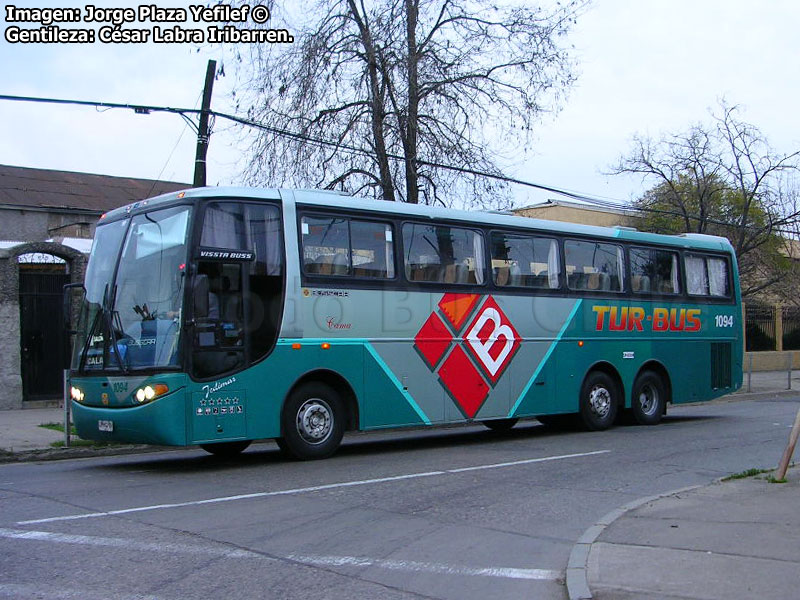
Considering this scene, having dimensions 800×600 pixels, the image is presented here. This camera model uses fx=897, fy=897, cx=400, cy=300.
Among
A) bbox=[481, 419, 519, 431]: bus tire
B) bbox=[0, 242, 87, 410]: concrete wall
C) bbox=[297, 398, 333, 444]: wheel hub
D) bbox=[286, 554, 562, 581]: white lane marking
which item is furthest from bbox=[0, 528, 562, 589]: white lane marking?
bbox=[0, 242, 87, 410]: concrete wall

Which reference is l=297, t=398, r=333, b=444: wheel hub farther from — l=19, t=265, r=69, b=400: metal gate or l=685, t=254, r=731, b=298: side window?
l=685, t=254, r=731, b=298: side window

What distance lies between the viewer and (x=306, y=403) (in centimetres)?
1212

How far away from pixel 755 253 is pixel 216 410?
30.1m

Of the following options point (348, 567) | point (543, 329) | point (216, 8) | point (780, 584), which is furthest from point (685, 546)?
point (216, 8)

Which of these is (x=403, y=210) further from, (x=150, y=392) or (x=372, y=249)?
(x=150, y=392)

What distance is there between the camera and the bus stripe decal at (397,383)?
42.3 feet

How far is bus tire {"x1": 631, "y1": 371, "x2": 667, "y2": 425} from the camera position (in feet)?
56.6

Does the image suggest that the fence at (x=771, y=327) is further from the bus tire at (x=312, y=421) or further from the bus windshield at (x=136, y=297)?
the bus windshield at (x=136, y=297)

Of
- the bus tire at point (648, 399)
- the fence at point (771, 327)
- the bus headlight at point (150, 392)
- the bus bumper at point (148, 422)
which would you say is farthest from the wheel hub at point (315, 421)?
the fence at point (771, 327)

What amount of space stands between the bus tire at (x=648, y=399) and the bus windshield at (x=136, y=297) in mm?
9674

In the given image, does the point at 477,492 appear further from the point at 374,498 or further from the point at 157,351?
the point at 157,351

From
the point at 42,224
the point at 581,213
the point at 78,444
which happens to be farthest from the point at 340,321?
the point at 581,213

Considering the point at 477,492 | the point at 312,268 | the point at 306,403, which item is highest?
the point at 312,268

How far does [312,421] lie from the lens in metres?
12.2
